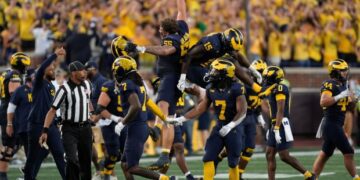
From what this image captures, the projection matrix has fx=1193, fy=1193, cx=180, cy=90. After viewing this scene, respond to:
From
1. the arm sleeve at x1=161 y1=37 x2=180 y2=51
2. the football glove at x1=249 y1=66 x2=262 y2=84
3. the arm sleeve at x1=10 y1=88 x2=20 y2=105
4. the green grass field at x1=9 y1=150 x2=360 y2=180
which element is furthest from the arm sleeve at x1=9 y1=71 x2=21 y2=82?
the football glove at x1=249 y1=66 x2=262 y2=84

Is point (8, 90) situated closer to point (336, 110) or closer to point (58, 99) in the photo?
point (58, 99)

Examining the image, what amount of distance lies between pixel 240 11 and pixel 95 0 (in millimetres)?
3724

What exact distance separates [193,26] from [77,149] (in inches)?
462

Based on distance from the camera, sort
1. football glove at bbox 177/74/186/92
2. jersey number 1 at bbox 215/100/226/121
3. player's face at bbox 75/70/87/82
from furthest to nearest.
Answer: football glove at bbox 177/74/186/92, player's face at bbox 75/70/87/82, jersey number 1 at bbox 215/100/226/121

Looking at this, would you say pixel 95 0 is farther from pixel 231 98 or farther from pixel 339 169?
pixel 231 98

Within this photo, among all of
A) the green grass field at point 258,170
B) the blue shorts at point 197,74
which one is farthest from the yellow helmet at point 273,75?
the green grass field at point 258,170

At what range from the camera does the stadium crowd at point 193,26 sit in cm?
2644

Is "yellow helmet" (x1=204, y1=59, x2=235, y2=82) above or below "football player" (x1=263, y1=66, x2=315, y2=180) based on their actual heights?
above

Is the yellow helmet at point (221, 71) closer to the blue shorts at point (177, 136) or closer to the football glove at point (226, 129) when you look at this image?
the football glove at point (226, 129)

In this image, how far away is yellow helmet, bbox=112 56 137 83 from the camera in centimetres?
1583

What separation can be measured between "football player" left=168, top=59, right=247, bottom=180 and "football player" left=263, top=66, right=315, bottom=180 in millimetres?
1655

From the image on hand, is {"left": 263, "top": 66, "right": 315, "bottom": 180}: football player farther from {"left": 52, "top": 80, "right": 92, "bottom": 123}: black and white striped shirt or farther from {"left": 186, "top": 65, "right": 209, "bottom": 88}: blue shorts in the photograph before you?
{"left": 52, "top": 80, "right": 92, "bottom": 123}: black and white striped shirt

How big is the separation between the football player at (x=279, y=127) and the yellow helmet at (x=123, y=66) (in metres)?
2.69

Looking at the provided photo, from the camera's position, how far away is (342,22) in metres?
28.9
